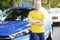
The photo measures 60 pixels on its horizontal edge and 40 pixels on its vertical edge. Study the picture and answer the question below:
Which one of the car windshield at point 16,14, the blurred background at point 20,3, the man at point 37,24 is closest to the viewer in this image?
the man at point 37,24

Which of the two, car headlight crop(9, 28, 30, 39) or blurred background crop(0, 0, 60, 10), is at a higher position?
car headlight crop(9, 28, 30, 39)

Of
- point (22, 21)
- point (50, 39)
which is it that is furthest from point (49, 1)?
point (22, 21)

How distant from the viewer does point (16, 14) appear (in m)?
9.61

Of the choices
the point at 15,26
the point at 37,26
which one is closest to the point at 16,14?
the point at 15,26

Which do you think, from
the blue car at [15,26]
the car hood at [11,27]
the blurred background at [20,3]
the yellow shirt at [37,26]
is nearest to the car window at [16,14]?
the blue car at [15,26]

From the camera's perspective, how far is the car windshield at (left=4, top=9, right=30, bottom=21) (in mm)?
9312

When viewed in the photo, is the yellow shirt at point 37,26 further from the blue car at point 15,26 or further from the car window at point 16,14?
the car window at point 16,14

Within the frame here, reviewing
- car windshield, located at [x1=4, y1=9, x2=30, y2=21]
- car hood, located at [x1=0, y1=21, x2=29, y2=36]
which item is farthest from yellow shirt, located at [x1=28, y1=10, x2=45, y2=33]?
car windshield, located at [x1=4, y1=9, x2=30, y2=21]

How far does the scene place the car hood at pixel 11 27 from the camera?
7.57 meters

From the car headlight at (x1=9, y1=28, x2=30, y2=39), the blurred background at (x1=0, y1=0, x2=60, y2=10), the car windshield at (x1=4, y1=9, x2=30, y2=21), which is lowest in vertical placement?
the blurred background at (x1=0, y1=0, x2=60, y2=10)

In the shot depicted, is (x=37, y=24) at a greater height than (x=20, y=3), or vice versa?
(x=37, y=24)

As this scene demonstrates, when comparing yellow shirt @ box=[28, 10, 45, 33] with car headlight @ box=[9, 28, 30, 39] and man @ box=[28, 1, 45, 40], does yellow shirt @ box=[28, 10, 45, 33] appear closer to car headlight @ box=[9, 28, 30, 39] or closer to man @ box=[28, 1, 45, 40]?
man @ box=[28, 1, 45, 40]

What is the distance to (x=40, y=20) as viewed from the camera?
7.91 meters

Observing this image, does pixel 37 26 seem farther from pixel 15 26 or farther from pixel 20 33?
pixel 15 26
